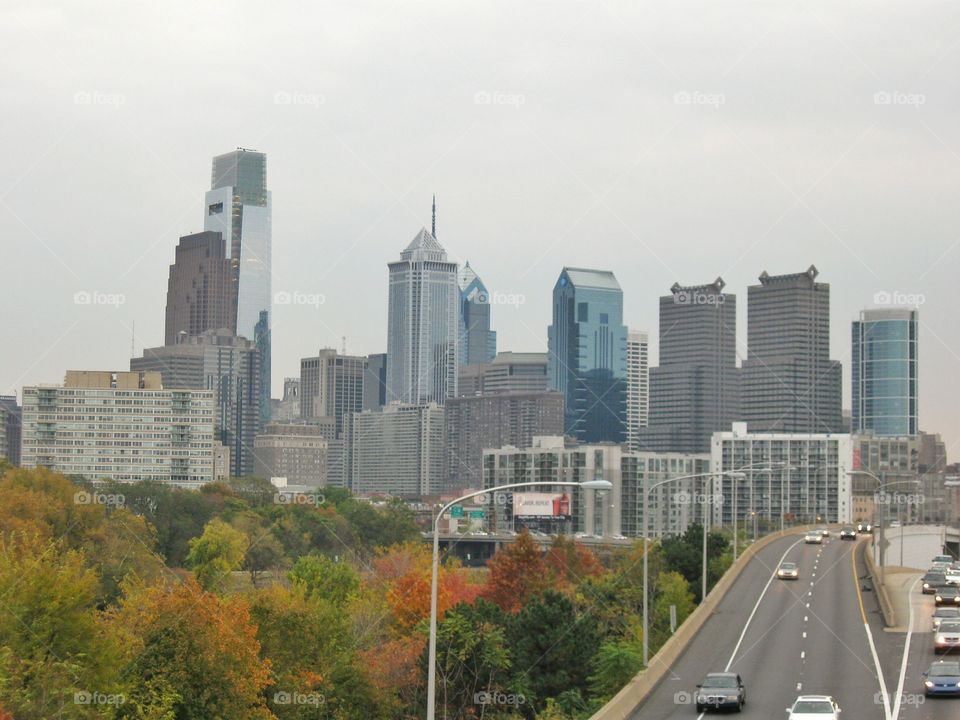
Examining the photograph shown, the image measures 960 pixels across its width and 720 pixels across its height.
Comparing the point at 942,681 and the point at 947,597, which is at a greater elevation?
the point at 942,681

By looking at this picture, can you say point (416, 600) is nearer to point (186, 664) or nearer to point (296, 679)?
point (296, 679)

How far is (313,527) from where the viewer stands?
539ft

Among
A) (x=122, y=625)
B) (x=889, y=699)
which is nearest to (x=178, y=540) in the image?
(x=122, y=625)

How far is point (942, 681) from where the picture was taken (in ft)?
147

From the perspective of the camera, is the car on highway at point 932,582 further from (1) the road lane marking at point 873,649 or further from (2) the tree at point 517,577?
(2) the tree at point 517,577

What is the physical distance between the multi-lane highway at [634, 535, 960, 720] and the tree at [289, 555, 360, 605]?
83.0 feet

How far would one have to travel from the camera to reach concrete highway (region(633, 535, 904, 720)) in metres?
46.1

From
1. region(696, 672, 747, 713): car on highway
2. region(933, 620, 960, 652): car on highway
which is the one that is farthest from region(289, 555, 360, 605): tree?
region(696, 672, 747, 713): car on highway

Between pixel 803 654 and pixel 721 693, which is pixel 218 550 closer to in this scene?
pixel 803 654

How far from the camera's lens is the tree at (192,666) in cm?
4619

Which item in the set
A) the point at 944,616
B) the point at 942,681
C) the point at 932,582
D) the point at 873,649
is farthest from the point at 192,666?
the point at 932,582

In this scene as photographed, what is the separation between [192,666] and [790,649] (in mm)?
24121

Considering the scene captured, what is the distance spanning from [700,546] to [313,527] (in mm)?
76576

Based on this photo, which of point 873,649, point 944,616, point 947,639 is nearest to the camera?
point 947,639
